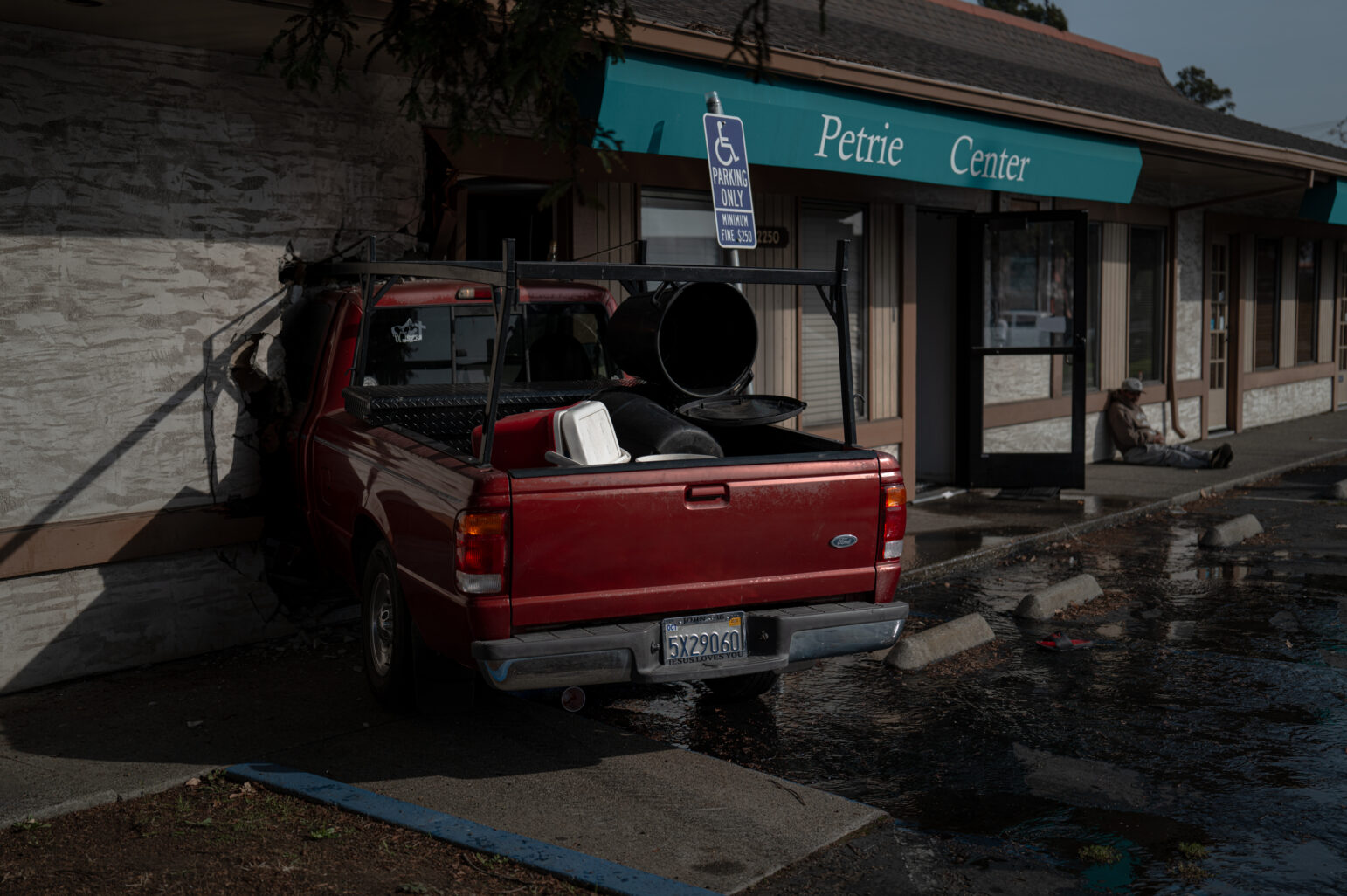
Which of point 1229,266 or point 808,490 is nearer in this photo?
point 808,490

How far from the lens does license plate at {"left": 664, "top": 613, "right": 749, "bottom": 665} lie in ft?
15.9

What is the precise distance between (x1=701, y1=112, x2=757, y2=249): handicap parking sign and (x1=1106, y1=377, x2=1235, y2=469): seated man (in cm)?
858

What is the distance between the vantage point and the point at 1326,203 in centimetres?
1622

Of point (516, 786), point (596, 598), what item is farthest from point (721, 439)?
point (516, 786)

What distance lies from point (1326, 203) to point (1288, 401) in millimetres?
5263

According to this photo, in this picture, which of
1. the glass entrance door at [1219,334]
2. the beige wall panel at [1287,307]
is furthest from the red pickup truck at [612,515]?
the beige wall panel at [1287,307]

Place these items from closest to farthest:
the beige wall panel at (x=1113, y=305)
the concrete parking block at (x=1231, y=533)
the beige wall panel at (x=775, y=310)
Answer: the concrete parking block at (x=1231, y=533) < the beige wall panel at (x=775, y=310) < the beige wall panel at (x=1113, y=305)

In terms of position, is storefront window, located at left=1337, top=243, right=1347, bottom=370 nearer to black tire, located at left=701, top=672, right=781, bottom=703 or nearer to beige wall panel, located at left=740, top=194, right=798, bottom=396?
beige wall panel, located at left=740, top=194, right=798, bottom=396

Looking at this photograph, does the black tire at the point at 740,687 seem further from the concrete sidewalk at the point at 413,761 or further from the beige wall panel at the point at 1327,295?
the beige wall panel at the point at 1327,295

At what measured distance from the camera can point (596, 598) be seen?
15.6 feet

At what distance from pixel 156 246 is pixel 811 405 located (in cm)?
599

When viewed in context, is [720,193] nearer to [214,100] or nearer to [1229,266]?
[214,100]

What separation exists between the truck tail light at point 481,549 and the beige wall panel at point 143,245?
308 cm

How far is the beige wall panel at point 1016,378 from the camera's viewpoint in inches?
529
